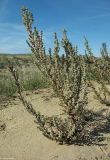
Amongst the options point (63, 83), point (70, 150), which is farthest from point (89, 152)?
point (63, 83)

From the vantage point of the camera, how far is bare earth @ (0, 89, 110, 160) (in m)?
5.45

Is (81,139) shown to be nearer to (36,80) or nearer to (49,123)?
(49,123)

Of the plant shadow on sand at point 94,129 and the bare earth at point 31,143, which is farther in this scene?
the plant shadow on sand at point 94,129

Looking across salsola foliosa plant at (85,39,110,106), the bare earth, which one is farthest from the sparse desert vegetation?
salsola foliosa plant at (85,39,110,106)

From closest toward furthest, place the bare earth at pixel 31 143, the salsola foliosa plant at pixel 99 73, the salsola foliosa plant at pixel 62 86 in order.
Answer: the bare earth at pixel 31 143
the salsola foliosa plant at pixel 62 86
the salsola foliosa plant at pixel 99 73

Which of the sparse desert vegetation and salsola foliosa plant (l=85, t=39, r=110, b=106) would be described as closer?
the sparse desert vegetation

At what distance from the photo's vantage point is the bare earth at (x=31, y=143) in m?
5.45

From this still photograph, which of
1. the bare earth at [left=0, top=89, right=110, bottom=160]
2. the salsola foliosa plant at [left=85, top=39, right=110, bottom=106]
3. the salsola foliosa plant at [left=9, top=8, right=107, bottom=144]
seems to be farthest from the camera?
the salsola foliosa plant at [left=85, top=39, right=110, bottom=106]

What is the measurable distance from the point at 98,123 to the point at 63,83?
136 cm

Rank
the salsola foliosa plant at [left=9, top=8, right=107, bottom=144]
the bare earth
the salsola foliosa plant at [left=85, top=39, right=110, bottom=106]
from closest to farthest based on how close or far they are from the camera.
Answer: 1. the bare earth
2. the salsola foliosa plant at [left=9, top=8, right=107, bottom=144]
3. the salsola foliosa plant at [left=85, top=39, right=110, bottom=106]

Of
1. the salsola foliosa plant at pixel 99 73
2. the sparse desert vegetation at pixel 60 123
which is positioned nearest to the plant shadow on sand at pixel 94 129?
the sparse desert vegetation at pixel 60 123

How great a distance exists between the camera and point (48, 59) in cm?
593

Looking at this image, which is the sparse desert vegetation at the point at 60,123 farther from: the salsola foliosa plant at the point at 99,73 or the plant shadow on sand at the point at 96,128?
the salsola foliosa plant at the point at 99,73

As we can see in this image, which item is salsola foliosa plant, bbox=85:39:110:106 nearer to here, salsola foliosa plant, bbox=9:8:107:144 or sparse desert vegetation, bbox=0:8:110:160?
sparse desert vegetation, bbox=0:8:110:160
